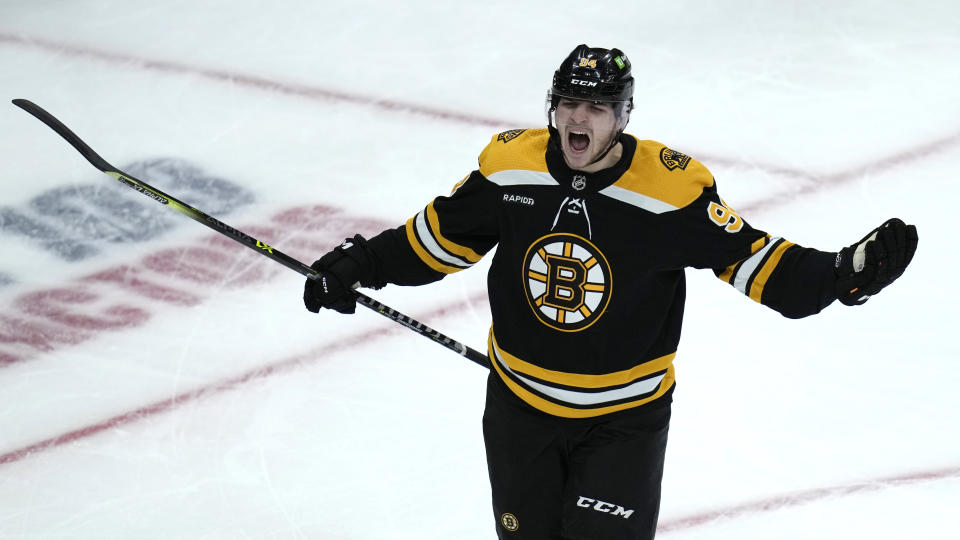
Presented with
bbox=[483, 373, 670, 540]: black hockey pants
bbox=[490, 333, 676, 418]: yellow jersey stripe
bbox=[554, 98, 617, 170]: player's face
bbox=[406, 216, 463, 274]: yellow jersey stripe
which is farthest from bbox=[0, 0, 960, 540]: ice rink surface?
bbox=[554, 98, 617, 170]: player's face

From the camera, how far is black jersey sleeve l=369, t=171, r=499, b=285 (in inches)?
94.7

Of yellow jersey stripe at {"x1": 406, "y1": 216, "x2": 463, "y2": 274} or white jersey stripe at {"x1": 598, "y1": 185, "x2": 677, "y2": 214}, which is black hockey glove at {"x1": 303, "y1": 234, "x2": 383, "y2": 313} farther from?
white jersey stripe at {"x1": 598, "y1": 185, "x2": 677, "y2": 214}

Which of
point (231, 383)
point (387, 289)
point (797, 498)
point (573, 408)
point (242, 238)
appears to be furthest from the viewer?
point (387, 289)

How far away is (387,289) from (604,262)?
184cm

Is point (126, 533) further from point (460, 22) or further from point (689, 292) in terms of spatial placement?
point (460, 22)

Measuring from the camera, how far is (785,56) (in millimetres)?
5285

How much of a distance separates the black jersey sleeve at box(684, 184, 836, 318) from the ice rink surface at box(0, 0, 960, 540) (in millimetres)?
Answer: 973

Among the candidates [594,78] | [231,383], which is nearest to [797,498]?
[594,78]

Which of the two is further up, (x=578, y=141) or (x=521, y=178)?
(x=578, y=141)

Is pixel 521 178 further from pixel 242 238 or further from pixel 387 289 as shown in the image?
pixel 387 289

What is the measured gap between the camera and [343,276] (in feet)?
8.48

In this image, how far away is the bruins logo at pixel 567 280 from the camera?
2.25 m

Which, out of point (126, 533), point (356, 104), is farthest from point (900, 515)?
point (356, 104)

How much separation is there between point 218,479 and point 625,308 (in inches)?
59.4
